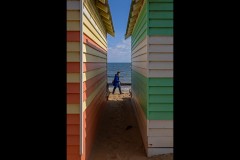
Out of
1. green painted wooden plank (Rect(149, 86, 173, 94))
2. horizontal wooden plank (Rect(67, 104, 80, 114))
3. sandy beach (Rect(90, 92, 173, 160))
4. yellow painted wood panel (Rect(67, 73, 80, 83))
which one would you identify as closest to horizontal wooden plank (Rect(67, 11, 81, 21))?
yellow painted wood panel (Rect(67, 73, 80, 83))

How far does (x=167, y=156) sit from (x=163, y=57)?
99.4 inches

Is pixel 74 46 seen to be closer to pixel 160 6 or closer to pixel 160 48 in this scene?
pixel 160 48

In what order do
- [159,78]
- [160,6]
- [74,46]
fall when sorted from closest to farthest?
[74,46], [160,6], [159,78]

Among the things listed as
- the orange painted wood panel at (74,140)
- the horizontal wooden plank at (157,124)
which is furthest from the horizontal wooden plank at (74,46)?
the horizontal wooden plank at (157,124)

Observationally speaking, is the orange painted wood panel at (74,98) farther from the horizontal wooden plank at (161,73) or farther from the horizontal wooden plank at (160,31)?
the horizontal wooden plank at (160,31)

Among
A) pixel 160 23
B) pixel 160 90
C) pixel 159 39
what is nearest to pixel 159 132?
pixel 160 90

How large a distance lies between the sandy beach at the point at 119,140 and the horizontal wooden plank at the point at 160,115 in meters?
0.96

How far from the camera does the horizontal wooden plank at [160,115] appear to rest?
6.62 meters

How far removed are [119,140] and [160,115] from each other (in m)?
2.12

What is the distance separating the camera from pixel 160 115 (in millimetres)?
6641

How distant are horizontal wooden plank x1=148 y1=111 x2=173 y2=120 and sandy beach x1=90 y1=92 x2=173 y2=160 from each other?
96 cm

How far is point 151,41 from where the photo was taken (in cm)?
656
